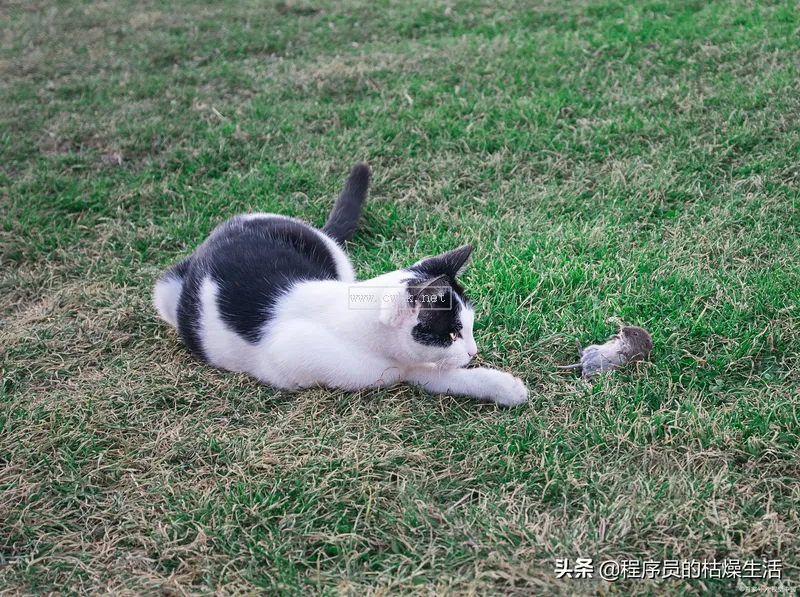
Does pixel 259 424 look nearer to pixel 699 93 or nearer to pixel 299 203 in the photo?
pixel 299 203

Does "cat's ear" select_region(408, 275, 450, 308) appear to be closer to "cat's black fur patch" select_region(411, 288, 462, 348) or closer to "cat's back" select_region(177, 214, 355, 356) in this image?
"cat's black fur patch" select_region(411, 288, 462, 348)

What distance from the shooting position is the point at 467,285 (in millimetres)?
2785

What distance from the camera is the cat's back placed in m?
2.35

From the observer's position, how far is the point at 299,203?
348cm

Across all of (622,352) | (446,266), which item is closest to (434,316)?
(446,266)

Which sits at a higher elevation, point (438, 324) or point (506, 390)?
point (438, 324)

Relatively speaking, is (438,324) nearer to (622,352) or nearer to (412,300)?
(412,300)

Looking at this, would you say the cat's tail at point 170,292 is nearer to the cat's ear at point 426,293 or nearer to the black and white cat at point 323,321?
the black and white cat at point 323,321

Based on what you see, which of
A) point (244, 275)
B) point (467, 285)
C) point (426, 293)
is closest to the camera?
point (426, 293)

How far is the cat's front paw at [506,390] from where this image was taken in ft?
7.18

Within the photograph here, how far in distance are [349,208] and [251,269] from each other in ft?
2.79

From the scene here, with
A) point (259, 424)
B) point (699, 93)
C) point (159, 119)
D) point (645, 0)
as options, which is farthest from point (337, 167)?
point (645, 0)

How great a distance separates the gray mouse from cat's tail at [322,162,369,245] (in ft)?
4.29

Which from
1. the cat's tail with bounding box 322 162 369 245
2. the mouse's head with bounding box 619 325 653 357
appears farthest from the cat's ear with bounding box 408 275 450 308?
the cat's tail with bounding box 322 162 369 245
